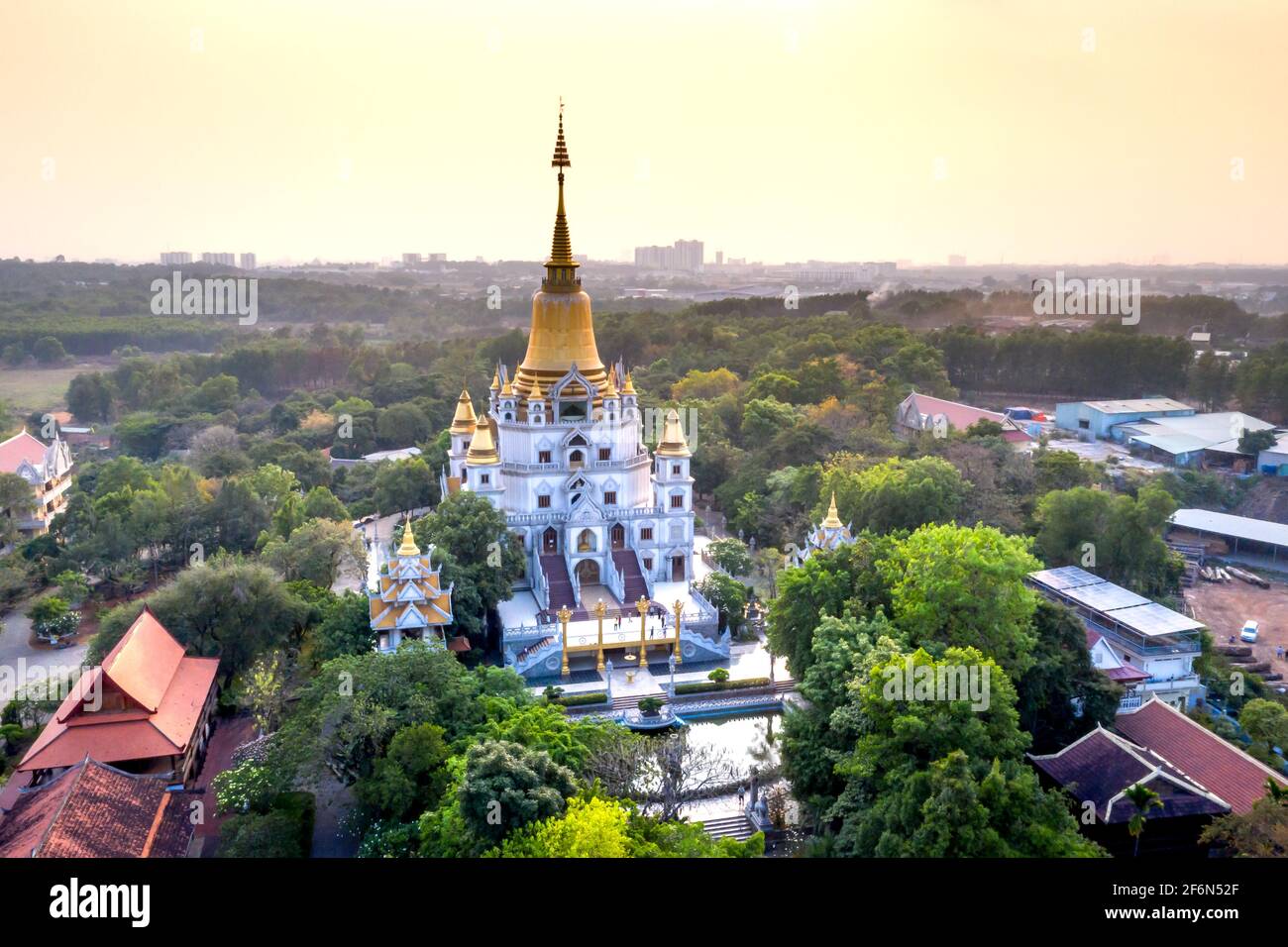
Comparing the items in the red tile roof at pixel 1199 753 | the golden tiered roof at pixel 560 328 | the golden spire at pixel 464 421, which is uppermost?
the golden tiered roof at pixel 560 328

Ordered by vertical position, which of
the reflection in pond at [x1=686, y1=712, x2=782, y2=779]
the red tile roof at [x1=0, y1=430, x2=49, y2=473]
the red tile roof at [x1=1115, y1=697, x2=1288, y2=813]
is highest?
→ the red tile roof at [x1=0, y1=430, x2=49, y2=473]

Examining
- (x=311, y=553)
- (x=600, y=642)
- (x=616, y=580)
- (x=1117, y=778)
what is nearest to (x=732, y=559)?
(x=616, y=580)

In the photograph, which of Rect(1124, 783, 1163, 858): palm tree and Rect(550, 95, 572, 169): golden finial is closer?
Rect(1124, 783, 1163, 858): palm tree

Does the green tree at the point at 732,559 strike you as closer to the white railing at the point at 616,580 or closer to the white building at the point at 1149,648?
the white railing at the point at 616,580

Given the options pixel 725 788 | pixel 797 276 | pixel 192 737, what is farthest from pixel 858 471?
pixel 797 276

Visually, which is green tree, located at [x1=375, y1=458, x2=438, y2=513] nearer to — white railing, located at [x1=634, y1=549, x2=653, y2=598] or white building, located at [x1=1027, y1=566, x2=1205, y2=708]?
white railing, located at [x1=634, y1=549, x2=653, y2=598]

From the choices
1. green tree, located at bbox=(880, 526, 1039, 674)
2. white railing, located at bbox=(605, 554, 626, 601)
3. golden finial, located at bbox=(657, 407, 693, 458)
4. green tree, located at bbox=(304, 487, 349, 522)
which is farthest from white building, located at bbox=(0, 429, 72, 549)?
green tree, located at bbox=(880, 526, 1039, 674)

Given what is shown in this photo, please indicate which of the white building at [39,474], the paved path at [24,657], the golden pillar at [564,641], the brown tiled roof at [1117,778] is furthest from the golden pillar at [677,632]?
the white building at [39,474]

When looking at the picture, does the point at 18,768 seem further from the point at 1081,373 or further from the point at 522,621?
the point at 1081,373
